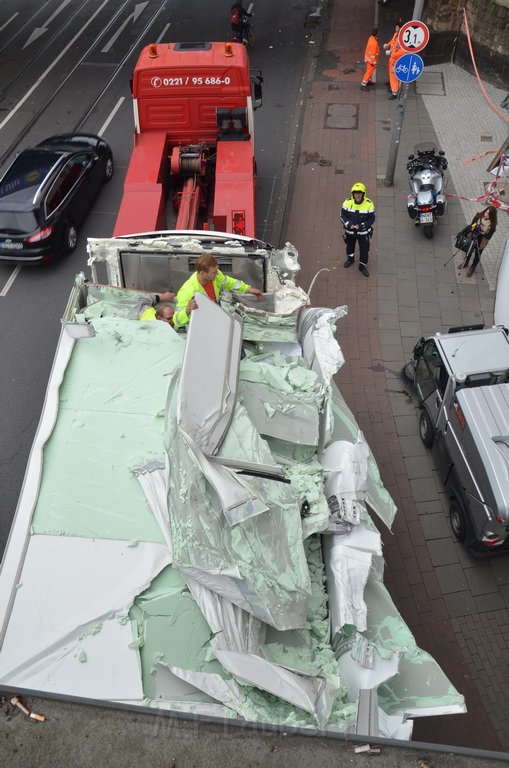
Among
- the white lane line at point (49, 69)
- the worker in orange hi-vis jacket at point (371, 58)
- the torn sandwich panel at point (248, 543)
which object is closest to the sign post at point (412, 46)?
the worker in orange hi-vis jacket at point (371, 58)

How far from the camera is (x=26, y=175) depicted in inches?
456

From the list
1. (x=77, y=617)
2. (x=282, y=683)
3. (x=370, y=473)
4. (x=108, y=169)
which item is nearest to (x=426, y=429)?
(x=370, y=473)

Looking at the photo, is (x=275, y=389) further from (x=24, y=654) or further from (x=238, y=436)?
(x=24, y=654)

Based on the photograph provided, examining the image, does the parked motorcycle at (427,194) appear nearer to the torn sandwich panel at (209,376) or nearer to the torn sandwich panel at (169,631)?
the torn sandwich panel at (209,376)

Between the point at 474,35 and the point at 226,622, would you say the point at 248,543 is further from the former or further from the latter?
the point at 474,35

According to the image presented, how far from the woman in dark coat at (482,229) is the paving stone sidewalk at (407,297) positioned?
57 centimetres

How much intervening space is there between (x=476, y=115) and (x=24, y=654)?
48.7 feet

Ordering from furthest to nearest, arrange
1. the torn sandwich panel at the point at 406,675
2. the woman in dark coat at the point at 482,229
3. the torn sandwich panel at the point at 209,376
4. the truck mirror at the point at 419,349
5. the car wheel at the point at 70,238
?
the car wheel at the point at 70,238 → the woman in dark coat at the point at 482,229 → the truck mirror at the point at 419,349 → the torn sandwich panel at the point at 209,376 → the torn sandwich panel at the point at 406,675

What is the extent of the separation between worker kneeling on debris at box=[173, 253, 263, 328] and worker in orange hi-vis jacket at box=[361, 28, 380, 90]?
33.4 ft

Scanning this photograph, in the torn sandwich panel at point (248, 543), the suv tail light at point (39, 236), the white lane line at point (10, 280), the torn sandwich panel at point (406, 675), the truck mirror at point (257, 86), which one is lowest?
the white lane line at point (10, 280)

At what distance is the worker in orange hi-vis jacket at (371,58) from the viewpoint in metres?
14.6

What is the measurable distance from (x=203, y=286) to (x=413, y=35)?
6.96m

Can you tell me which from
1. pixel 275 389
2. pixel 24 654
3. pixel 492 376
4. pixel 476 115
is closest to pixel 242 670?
pixel 24 654

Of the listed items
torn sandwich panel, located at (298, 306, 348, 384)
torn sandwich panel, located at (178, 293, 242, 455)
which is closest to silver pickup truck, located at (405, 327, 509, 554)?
torn sandwich panel, located at (298, 306, 348, 384)
